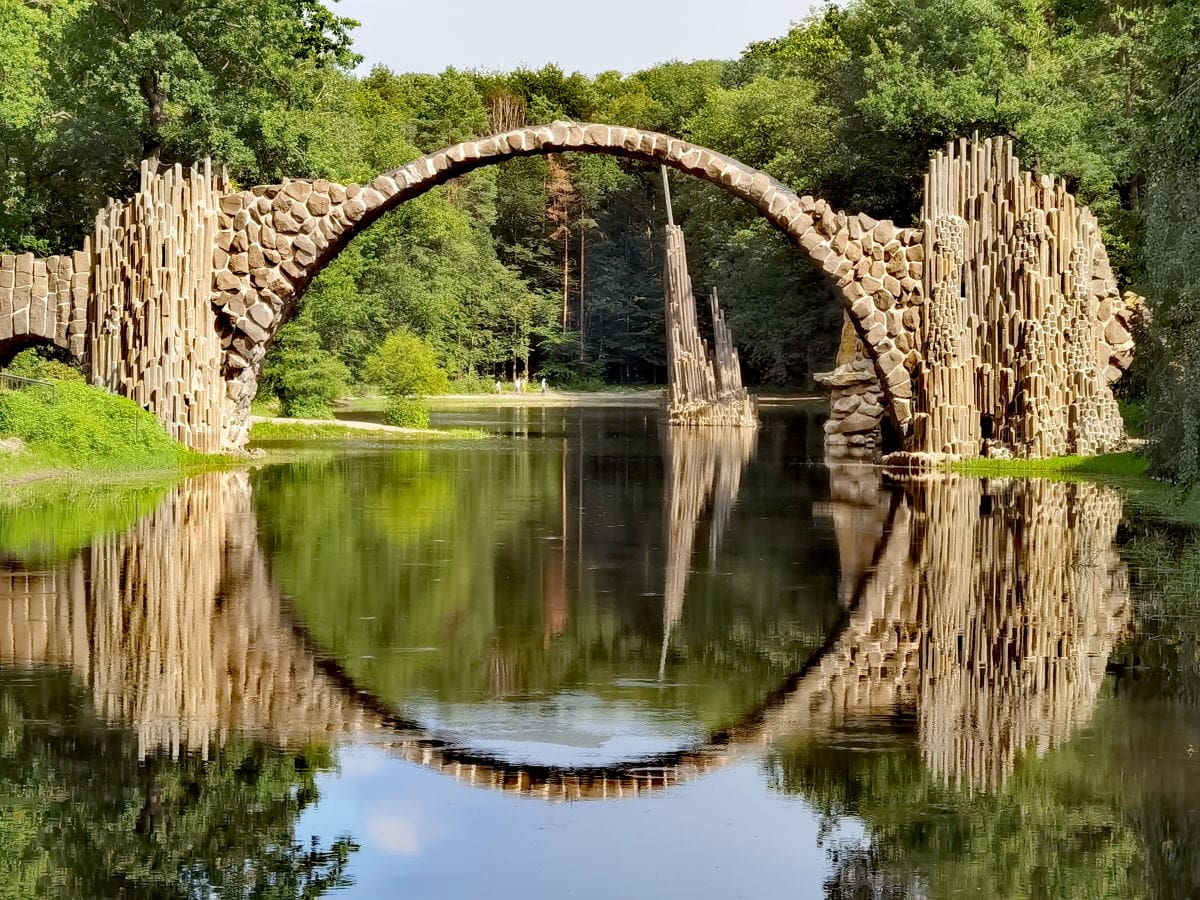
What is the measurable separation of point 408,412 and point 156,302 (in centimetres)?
1614

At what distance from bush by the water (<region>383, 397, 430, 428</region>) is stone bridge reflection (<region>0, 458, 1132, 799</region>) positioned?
23844 mm

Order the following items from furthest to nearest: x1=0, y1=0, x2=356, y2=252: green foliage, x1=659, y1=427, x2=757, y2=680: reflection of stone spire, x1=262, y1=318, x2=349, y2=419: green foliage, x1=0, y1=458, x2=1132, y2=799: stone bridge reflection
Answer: x1=262, y1=318, x2=349, y2=419: green foliage → x1=0, y1=0, x2=356, y2=252: green foliage → x1=659, y1=427, x2=757, y2=680: reflection of stone spire → x1=0, y1=458, x2=1132, y2=799: stone bridge reflection

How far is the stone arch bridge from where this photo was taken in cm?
2631

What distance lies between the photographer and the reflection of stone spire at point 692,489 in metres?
14.0

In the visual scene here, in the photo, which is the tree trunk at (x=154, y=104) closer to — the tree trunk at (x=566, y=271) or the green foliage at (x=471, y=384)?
the green foliage at (x=471, y=384)

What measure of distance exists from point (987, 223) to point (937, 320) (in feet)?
5.28

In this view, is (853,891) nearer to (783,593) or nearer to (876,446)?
(783,593)

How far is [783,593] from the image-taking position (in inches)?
532

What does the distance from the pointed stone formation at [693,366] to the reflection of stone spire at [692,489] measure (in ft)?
4.74

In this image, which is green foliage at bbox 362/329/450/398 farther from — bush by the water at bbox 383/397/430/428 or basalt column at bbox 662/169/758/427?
basalt column at bbox 662/169/758/427

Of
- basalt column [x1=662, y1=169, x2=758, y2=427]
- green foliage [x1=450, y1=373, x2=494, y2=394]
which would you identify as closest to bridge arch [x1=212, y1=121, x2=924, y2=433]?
basalt column [x1=662, y1=169, x2=758, y2=427]

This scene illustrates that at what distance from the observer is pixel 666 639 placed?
11.4 m

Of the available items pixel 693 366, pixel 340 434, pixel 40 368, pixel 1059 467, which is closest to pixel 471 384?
pixel 693 366

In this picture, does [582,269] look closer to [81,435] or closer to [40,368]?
[40,368]
